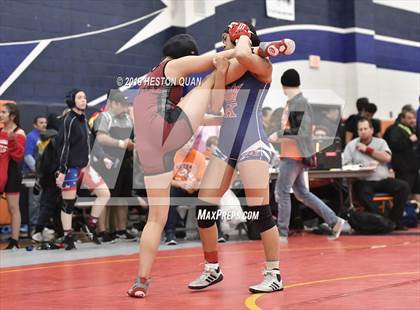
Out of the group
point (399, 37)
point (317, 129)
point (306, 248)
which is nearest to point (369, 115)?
point (317, 129)

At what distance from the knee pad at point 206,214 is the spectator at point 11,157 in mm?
3848

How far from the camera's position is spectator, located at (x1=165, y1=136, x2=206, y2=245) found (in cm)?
846

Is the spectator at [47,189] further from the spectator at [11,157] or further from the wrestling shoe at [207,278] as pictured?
the wrestling shoe at [207,278]

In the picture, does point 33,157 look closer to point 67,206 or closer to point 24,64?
point 24,64

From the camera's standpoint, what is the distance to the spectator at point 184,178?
27.8 feet

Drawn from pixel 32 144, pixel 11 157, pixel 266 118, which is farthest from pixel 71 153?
pixel 266 118

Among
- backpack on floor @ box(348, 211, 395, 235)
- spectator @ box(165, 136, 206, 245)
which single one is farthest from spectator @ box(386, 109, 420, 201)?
spectator @ box(165, 136, 206, 245)

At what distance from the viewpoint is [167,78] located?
4754 mm

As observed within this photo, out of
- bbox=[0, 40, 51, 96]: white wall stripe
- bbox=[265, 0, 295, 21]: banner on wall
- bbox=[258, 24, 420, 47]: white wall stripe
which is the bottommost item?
bbox=[0, 40, 51, 96]: white wall stripe

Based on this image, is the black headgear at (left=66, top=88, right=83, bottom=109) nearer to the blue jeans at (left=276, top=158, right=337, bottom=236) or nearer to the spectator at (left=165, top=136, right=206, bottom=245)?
the spectator at (left=165, top=136, right=206, bottom=245)

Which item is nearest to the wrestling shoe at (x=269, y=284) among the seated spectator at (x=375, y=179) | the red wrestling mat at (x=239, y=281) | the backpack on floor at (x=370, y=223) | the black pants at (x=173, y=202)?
the red wrestling mat at (x=239, y=281)

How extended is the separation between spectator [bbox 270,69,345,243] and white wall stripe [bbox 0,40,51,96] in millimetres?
3563

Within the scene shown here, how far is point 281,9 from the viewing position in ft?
43.5

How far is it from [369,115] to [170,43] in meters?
6.00
